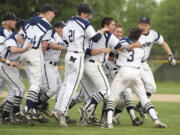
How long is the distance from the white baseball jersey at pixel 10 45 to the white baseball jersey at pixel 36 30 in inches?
10.4

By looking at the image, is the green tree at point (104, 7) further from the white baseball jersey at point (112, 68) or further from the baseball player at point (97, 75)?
the baseball player at point (97, 75)

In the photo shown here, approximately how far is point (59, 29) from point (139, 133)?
13.1ft

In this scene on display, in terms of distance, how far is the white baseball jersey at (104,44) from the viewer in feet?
29.6

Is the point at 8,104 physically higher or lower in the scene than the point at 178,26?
lower

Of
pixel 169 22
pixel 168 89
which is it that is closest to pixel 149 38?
pixel 168 89

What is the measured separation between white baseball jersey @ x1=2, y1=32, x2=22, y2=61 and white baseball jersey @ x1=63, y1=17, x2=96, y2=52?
107cm

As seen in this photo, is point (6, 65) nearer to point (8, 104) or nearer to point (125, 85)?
point (8, 104)

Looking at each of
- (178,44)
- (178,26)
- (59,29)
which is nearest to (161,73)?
(178,44)

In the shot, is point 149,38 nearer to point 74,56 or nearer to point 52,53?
point 52,53

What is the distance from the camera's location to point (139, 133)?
806 centimetres

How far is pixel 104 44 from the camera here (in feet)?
30.0

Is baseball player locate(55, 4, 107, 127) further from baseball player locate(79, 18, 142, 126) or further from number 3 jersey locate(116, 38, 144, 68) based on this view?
number 3 jersey locate(116, 38, 144, 68)

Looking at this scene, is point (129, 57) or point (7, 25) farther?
point (7, 25)

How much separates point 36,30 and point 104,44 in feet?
4.42
